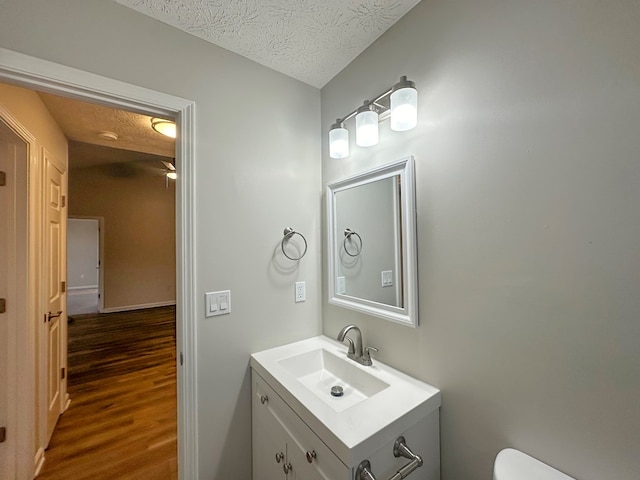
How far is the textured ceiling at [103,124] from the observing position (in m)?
1.78

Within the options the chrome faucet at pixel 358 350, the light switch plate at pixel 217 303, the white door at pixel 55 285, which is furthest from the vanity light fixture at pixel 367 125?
the white door at pixel 55 285

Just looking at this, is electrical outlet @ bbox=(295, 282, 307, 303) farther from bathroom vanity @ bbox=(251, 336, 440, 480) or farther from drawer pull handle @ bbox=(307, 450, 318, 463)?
drawer pull handle @ bbox=(307, 450, 318, 463)

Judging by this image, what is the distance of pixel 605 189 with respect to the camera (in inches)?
25.5

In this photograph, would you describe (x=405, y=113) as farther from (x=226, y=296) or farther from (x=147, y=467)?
(x=147, y=467)

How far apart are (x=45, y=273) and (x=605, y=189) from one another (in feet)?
9.36

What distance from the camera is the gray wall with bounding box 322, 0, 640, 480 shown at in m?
0.63

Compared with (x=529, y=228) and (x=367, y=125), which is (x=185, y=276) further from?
(x=529, y=228)

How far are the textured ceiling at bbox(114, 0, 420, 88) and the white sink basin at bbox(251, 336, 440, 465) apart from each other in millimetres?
1609

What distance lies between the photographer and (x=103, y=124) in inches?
80.9

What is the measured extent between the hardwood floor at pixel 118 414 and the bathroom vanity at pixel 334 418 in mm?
1038

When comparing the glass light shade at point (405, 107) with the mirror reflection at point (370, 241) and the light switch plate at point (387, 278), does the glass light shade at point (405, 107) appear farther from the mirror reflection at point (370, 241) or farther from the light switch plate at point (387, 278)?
the light switch plate at point (387, 278)

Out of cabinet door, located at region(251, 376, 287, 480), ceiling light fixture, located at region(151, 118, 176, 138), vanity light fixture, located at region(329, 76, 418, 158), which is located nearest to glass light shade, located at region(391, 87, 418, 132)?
vanity light fixture, located at region(329, 76, 418, 158)

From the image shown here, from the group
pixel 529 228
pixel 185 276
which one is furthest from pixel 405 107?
pixel 185 276

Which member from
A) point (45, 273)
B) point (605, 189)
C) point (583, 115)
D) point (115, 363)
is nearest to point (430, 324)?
point (605, 189)
